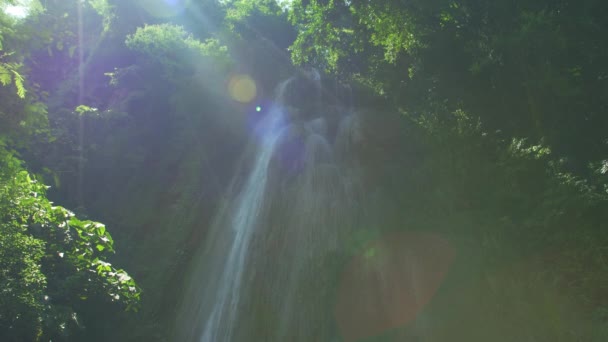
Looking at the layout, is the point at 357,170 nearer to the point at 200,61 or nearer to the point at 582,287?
the point at 582,287

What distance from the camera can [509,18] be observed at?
36.2ft

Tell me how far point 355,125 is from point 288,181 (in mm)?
3621

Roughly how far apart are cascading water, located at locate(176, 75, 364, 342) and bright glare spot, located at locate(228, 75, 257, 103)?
577 centimetres

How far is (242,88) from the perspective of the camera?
19656 millimetres

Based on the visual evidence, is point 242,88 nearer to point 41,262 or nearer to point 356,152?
point 356,152

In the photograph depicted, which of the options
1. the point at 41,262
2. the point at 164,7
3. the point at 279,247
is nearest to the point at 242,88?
the point at 279,247

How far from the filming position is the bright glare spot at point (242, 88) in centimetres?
1868

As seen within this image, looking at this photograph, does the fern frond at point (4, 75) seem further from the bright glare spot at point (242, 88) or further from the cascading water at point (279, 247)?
the bright glare spot at point (242, 88)

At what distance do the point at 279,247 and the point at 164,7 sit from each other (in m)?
23.3

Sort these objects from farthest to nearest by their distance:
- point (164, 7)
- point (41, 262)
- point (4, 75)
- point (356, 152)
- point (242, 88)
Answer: point (164, 7)
point (242, 88)
point (356, 152)
point (41, 262)
point (4, 75)

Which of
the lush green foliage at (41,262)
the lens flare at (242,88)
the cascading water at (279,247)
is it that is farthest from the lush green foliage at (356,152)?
the cascading water at (279,247)

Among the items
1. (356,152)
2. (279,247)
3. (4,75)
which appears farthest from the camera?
(356,152)

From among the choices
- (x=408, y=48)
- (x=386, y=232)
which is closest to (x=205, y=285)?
(x=386, y=232)

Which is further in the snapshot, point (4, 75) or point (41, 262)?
point (41, 262)
